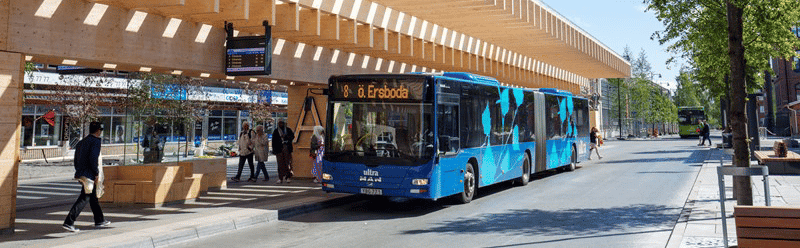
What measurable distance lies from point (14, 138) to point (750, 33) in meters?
17.3

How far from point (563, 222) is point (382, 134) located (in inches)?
147

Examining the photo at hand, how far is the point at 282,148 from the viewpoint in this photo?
15930mm

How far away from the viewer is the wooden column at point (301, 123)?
17.0 meters

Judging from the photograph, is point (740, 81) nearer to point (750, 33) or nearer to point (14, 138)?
point (750, 33)

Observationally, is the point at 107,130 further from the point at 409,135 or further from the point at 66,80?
the point at 409,135

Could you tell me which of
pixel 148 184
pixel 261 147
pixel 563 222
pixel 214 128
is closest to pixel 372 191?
pixel 563 222

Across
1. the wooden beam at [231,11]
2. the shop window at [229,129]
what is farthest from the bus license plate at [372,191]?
the shop window at [229,129]

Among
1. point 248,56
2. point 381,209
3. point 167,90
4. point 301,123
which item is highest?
point 167,90

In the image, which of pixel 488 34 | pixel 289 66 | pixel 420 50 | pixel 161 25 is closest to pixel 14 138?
pixel 161 25

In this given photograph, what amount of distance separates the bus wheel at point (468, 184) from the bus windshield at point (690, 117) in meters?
58.3

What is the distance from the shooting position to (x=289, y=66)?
14.6 m

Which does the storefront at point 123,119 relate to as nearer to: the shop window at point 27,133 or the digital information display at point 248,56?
the shop window at point 27,133

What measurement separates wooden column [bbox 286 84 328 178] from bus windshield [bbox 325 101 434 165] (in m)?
5.90

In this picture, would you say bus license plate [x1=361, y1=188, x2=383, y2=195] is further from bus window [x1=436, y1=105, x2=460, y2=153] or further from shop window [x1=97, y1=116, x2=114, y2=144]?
shop window [x1=97, y1=116, x2=114, y2=144]
